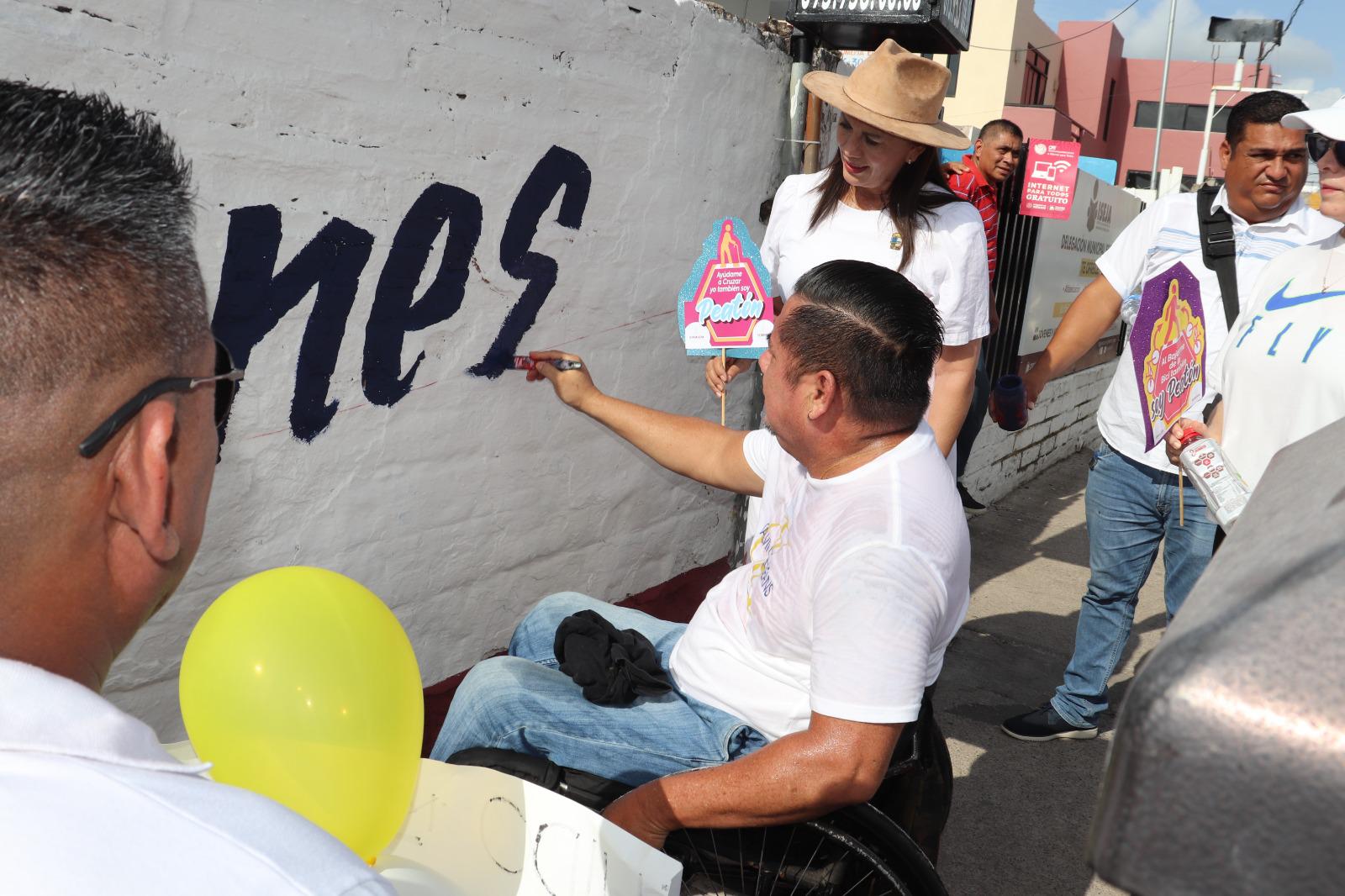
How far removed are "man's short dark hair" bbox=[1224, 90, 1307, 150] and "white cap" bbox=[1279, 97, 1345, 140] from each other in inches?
25.8

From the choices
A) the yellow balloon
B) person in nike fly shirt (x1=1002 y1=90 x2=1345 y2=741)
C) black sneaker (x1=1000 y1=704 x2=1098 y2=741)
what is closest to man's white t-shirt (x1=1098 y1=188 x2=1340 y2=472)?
person in nike fly shirt (x1=1002 y1=90 x2=1345 y2=741)

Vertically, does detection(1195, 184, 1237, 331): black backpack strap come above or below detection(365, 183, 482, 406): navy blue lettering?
above

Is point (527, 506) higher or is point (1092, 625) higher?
point (527, 506)

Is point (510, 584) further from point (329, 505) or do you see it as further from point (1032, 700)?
point (1032, 700)

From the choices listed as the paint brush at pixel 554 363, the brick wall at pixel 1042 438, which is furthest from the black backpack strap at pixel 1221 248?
the brick wall at pixel 1042 438

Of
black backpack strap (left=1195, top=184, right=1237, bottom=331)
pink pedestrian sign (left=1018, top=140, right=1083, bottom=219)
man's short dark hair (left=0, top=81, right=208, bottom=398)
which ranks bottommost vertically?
man's short dark hair (left=0, top=81, right=208, bottom=398)

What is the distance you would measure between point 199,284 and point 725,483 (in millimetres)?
1762

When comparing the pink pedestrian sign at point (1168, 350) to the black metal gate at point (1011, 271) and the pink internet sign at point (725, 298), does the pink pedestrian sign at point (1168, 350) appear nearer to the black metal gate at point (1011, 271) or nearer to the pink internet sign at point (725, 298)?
the pink internet sign at point (725, 298)

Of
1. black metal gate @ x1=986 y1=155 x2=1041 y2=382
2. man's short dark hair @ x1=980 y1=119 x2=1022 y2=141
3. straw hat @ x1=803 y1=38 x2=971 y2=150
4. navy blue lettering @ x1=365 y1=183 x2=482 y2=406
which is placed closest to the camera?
navy blue lettering @ x1=365 y1=183 x2=482 y2=406

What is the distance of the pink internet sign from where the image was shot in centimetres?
292

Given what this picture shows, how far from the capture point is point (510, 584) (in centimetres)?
319

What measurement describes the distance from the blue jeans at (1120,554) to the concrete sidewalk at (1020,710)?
16 cm

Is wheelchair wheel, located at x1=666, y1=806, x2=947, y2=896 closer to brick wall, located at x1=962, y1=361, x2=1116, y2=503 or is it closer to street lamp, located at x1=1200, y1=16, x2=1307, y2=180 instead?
brick wall, located at x1=962, y1=361, x2=1116, y2=503

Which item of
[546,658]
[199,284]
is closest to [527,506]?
[546,658]
